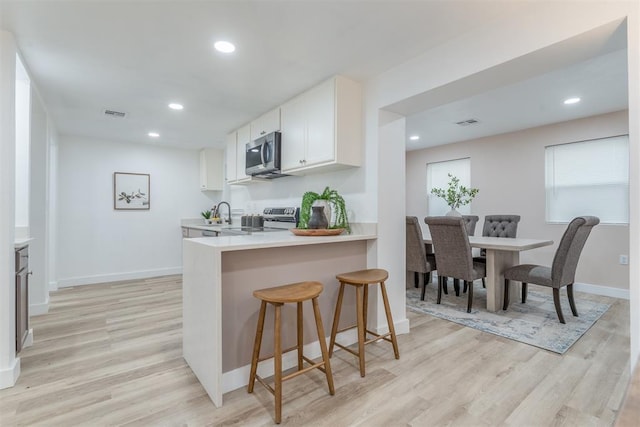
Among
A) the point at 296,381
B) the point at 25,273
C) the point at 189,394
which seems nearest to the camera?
the point at 189,394

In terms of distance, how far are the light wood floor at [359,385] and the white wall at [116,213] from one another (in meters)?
2.16

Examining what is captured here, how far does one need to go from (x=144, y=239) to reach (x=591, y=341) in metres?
5.91

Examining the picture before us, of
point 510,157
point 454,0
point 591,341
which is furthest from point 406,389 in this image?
point 510,157

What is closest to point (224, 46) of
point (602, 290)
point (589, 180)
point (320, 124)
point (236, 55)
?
point (236, 55)

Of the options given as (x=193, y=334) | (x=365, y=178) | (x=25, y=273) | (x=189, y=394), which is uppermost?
(x=365, y=178)

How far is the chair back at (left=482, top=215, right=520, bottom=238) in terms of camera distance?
14.1 feet

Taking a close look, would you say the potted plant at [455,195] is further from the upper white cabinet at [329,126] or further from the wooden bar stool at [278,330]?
the wooden bar stool at [278,330]

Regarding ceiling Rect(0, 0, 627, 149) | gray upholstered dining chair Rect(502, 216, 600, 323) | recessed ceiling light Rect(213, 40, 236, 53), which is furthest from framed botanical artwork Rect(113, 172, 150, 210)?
gray upholstered dining chair Rect(502, 216, 600, 323)

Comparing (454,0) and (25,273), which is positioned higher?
(454,0)

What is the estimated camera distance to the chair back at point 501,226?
4.29 metres

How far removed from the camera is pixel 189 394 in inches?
73.2

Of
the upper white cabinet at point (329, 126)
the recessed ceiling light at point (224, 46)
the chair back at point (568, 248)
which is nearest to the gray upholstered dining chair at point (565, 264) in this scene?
the chair back at point (568, 248)

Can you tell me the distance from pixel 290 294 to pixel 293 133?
183 cm

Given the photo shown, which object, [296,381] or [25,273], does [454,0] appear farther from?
[25,273]
